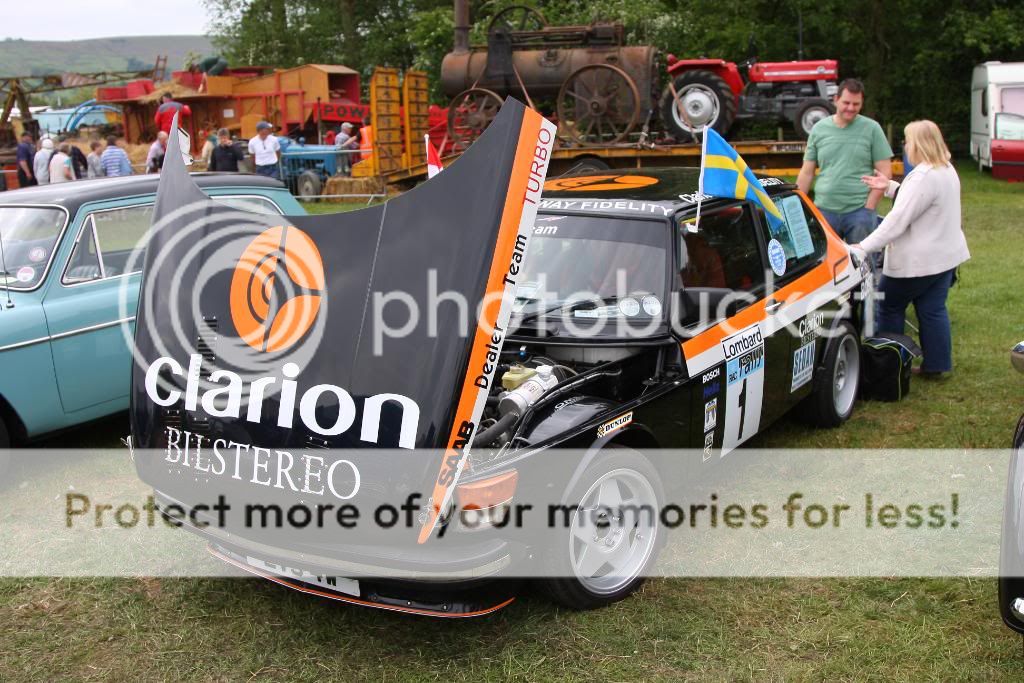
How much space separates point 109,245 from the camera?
20.1 feet

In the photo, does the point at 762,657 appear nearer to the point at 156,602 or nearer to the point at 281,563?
the point at 281,563

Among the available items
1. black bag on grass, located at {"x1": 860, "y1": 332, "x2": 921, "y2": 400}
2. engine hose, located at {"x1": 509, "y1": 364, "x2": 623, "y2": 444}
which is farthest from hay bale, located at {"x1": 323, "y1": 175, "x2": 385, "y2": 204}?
engine hose, located at {"x1": 509, "y1": 364, "x2": 623, "y2": 444}

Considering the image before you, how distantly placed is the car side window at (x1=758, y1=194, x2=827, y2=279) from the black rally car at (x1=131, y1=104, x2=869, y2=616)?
0.92 meters

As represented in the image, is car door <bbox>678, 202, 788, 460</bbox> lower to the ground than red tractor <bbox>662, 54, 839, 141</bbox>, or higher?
lower

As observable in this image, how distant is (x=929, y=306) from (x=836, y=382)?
1279mm

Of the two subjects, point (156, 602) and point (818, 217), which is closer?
point (156, 602)

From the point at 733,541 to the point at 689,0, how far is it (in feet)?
84.2

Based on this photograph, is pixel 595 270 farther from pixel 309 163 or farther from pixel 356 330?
pixel 309 163

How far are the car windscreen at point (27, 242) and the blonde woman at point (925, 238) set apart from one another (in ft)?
16.6

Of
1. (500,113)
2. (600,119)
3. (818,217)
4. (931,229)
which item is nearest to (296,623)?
(500,113)

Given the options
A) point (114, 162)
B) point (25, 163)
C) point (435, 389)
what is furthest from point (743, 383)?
point (25, 163)

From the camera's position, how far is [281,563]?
3.56 meters

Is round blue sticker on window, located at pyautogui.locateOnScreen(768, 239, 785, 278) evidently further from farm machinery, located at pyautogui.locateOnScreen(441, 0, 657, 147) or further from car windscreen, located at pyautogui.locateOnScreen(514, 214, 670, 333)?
farm machinery, located at pyautogui.locateOnScreen(441, 0, 657, 147)

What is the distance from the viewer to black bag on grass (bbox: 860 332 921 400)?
634 cm
